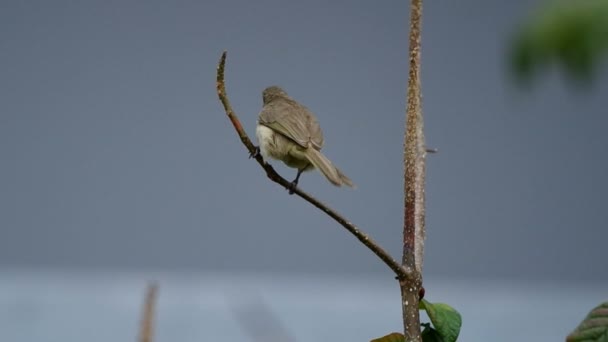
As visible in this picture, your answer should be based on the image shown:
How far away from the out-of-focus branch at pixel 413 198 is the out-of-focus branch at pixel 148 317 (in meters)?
0.34

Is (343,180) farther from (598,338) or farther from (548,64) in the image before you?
(548,64)

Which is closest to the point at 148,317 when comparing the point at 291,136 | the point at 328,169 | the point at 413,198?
the point at 413,198

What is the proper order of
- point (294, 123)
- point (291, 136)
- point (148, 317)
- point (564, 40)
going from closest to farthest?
point (564, 40), point (148, 317), point (291, 136), point (294, 123)

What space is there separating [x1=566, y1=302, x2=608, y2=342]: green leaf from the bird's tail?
1.60 meters

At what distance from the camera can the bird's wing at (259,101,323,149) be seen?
353cm

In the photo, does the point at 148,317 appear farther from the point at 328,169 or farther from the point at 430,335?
the point at 328,169

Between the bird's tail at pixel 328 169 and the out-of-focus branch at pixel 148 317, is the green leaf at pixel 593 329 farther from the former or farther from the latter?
the bird's tail at pixel 328 169

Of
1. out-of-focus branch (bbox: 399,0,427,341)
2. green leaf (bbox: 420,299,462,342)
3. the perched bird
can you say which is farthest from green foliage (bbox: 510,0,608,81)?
the perched bird

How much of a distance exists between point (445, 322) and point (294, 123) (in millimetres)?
2374

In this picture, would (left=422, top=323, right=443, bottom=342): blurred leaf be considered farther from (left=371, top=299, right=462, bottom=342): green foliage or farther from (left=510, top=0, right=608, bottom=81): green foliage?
(left=510, top=0, right=608, bottom=81): green foliage

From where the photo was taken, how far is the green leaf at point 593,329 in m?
1.06

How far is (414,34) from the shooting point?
52.4 inches

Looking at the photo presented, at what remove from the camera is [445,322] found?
4.44 feet

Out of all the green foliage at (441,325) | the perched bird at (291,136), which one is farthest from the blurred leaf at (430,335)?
the perched bird at (291,136)
